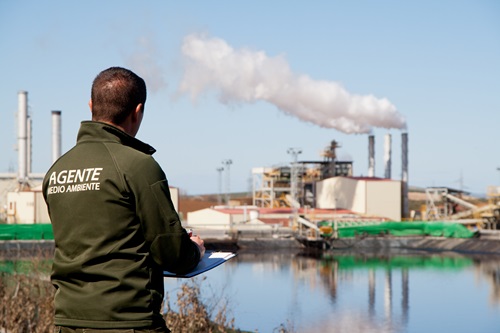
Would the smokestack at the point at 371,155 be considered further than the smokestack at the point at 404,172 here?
Yes

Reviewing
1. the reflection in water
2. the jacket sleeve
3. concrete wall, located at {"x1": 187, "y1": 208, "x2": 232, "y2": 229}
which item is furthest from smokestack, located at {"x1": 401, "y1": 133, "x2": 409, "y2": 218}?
the jacket sleeve

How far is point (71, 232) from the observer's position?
81.7 inches

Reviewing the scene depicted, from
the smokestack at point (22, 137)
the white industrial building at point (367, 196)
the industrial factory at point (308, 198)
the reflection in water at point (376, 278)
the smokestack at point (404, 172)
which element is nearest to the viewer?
the reflection in water at point (376, 278)

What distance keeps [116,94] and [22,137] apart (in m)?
48.6

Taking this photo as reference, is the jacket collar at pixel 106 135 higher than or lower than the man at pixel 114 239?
higher

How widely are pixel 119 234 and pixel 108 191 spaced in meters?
→ 0.12

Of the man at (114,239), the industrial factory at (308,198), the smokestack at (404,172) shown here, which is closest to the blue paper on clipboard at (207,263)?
the man at (114,239)

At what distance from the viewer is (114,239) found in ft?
6.57

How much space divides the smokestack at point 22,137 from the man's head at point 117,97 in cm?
4827

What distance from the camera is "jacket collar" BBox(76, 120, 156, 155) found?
6.90ft

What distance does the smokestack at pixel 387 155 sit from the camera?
197ft

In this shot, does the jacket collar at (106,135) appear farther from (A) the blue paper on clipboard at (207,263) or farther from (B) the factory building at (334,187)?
(B) the factory building at (334,187)

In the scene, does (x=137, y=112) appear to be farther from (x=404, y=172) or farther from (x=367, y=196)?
(x=404, y=172)

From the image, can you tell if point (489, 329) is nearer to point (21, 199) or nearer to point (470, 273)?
point (470, 273)
